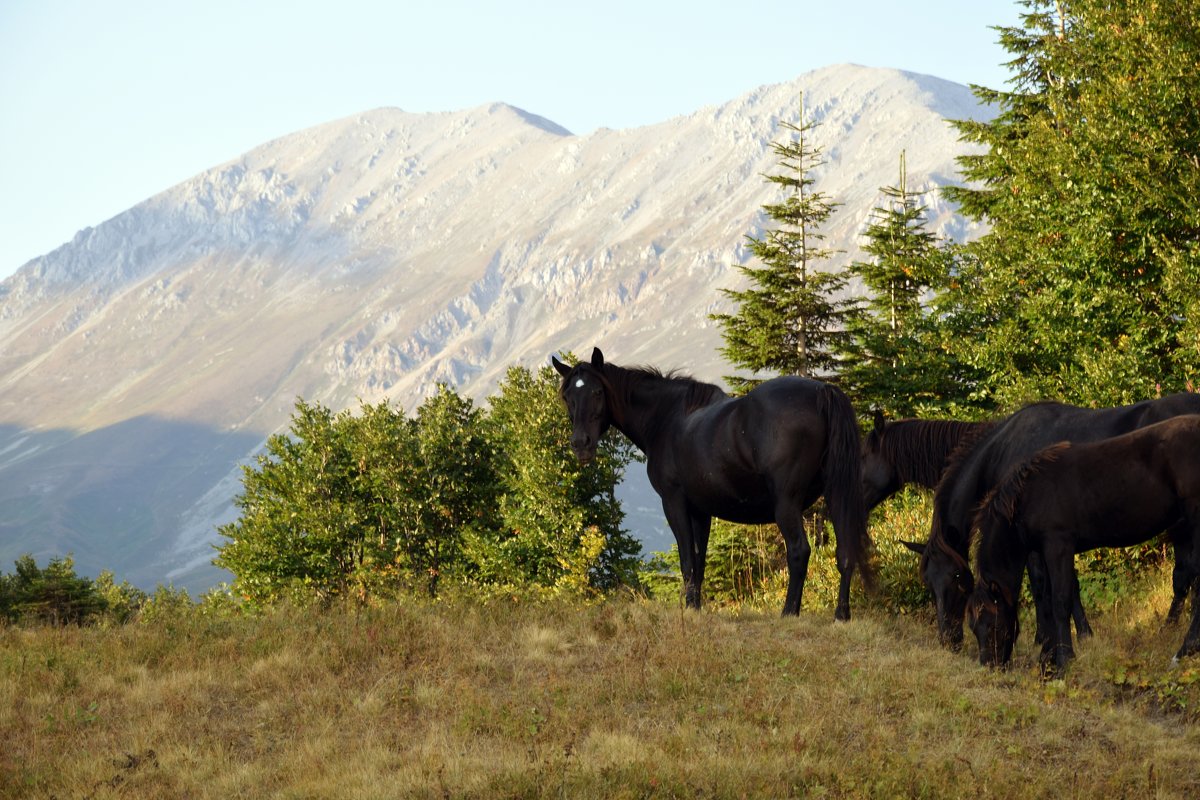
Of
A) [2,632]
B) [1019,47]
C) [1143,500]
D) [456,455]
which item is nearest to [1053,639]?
[1143,500]

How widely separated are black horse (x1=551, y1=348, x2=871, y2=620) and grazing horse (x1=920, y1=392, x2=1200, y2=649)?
3.38ft

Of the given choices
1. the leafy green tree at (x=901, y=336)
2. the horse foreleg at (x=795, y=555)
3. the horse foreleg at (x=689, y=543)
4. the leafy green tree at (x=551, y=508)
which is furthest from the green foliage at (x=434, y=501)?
the horse foreleg at (x=795, y=555)

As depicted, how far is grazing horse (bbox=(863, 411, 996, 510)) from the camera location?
14.2 m

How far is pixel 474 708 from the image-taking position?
933 centimetres

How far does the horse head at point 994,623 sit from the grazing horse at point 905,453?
3.28 m

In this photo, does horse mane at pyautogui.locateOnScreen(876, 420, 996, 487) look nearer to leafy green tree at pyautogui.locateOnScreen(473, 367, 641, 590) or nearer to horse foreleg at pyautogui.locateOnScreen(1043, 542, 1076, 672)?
horse foreleg at pyautogui.locateOnScreen(1043, 542, 1076, 672)

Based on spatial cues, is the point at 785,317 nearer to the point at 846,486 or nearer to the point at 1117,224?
the point at 1117,224

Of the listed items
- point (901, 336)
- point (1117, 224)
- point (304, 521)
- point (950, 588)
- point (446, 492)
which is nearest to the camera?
point (950, 588)

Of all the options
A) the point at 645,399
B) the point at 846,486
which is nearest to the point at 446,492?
the point at 645,399

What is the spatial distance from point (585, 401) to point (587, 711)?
5.64 m

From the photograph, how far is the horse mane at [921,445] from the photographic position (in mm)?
14141

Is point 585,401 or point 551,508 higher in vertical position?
point 585,401

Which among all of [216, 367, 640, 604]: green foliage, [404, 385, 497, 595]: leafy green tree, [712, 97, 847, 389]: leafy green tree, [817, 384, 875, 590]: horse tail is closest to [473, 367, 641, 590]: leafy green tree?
[216, 367, 640, 604]: green foliage

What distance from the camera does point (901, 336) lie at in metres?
36.7
